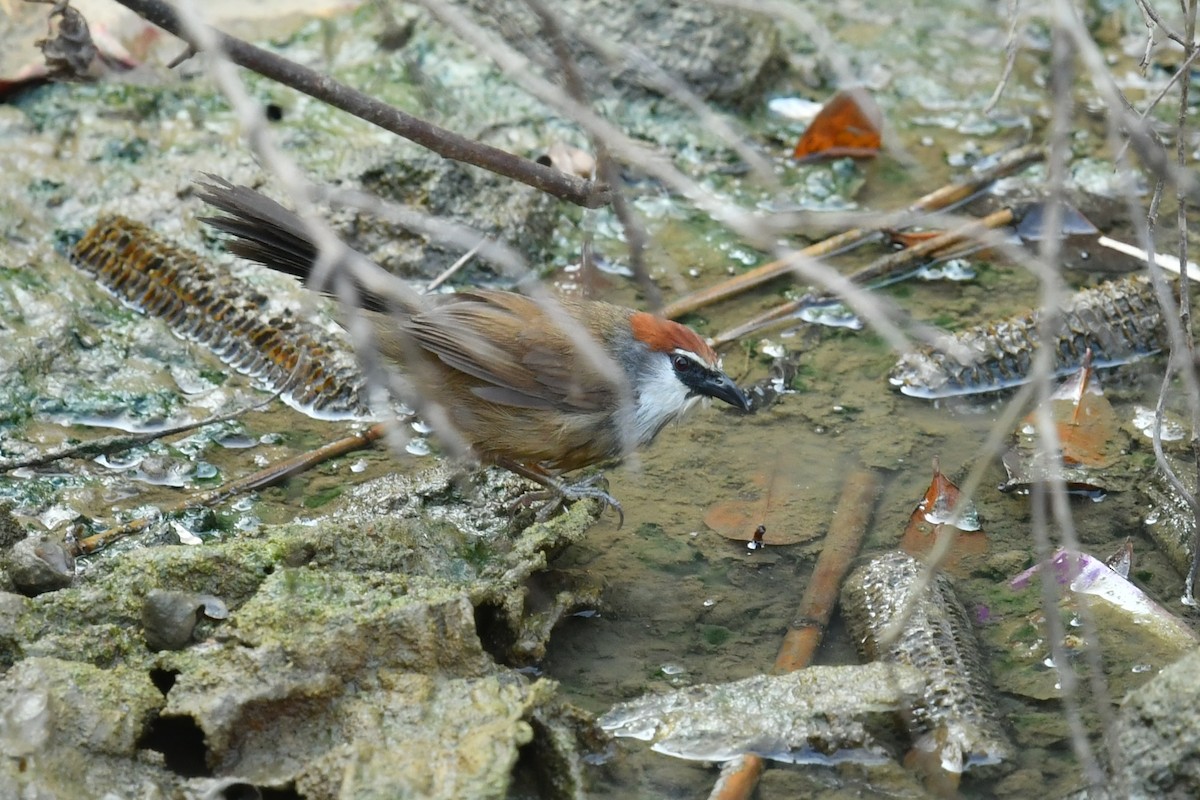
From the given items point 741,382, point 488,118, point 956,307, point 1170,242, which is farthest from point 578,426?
point 1170,242

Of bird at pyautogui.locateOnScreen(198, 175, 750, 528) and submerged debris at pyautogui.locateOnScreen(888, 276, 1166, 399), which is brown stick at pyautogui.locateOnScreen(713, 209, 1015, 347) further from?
bird at pyautogui.locateOnScreen(198, 175, 750, 528)

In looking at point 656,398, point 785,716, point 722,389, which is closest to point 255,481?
point 656,398

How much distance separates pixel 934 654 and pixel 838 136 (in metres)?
3.93

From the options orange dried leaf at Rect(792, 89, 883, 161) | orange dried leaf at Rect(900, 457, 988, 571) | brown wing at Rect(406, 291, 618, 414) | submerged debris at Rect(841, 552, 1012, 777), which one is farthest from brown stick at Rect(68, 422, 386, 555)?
orange dried leaf at Rect(792, 89, 883, 161)

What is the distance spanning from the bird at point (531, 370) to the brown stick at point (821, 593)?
54 cm

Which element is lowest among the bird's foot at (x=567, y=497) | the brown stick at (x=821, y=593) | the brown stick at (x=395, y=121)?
the brown stick at (x=821, y=593)

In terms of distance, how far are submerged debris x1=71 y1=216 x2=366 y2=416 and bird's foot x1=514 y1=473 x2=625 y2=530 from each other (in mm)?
891

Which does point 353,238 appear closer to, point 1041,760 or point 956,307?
point 956,307

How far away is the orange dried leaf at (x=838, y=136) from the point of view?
22.4 feet

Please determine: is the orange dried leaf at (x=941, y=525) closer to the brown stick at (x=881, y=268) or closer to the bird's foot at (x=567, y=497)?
the bird's foot at (x=567, y=497)

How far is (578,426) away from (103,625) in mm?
1759

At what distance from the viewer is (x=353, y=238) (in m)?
5.86

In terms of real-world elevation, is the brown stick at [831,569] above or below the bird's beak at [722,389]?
below

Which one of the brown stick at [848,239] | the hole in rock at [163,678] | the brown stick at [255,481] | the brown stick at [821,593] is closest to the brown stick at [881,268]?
the brown stick at [848,239]
